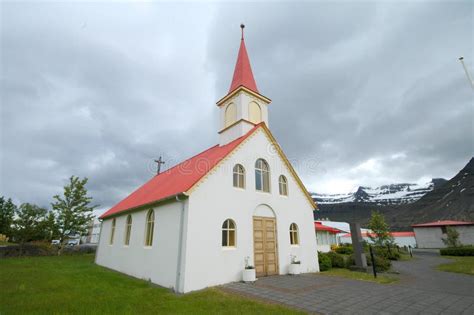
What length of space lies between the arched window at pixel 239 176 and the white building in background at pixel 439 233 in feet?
129

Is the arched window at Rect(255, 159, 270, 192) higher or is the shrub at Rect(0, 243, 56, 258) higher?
the arched window at Rect(255, 159, 270, 192)

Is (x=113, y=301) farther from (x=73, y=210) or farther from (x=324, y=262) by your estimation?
(x=73, y=210)

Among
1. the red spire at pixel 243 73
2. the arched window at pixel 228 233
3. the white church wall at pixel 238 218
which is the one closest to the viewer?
the white church wall at pixel 238 218

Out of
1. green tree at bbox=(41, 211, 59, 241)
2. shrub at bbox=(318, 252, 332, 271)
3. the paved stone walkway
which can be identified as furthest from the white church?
green tree at bbox=(41, 211, 59, 241)

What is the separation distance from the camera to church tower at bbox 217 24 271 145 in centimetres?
1598

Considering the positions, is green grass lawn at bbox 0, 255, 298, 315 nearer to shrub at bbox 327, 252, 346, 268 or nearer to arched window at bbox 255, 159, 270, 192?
arched window at bbox 255, 159, 270, 192

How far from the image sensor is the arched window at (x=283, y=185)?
50.6 ft

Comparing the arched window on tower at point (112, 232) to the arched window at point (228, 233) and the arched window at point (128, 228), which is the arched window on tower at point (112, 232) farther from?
the arched window at point (228, 233)

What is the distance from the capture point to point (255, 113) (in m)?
16.8

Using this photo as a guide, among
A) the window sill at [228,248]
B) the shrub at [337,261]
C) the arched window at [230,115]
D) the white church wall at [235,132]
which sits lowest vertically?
the shrub at [337,261]

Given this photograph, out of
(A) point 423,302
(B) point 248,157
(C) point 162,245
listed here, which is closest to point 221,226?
(C) point 162,245

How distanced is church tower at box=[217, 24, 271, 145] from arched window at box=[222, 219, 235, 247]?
587 cm

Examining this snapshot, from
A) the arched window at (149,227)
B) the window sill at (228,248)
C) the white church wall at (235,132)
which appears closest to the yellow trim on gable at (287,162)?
the white church wall at (235,132)

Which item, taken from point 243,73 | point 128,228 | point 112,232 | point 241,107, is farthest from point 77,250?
point 243,73
